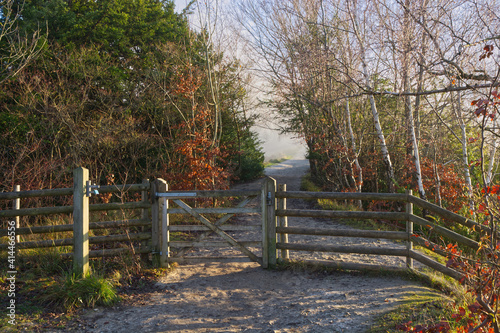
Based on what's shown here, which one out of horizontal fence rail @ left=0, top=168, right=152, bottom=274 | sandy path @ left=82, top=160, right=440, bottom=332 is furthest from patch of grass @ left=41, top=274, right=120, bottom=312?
horizontal fence rail @ left=0, top=168, right=152, bottom=274

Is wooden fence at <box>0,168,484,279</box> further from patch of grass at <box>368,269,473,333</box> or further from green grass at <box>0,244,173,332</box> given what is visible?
patch of grass at <box>368,269,473,333</box>

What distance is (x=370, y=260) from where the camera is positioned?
22.4ft

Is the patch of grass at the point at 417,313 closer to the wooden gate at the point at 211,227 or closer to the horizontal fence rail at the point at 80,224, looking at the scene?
the wooden gate at the point at 211,227

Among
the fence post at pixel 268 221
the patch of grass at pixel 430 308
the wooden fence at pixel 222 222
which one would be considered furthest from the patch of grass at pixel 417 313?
the fence post at pixel 268 221

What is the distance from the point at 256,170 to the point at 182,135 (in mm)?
9070

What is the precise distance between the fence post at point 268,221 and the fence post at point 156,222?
1838 millimetres

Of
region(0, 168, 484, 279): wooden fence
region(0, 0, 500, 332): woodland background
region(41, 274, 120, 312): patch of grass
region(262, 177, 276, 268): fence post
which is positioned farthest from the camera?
region(0, 0, 500, 332): woodland background

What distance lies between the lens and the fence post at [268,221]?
6.27m

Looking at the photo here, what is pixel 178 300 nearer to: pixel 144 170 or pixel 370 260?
pixel 370 260

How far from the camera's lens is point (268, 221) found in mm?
6285

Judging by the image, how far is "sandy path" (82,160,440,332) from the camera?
172 inches

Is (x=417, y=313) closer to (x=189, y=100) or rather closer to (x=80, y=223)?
(x=80, y=223)

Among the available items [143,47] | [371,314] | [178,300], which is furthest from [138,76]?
[371,314]

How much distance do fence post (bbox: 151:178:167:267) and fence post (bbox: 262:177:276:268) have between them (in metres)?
1.84
